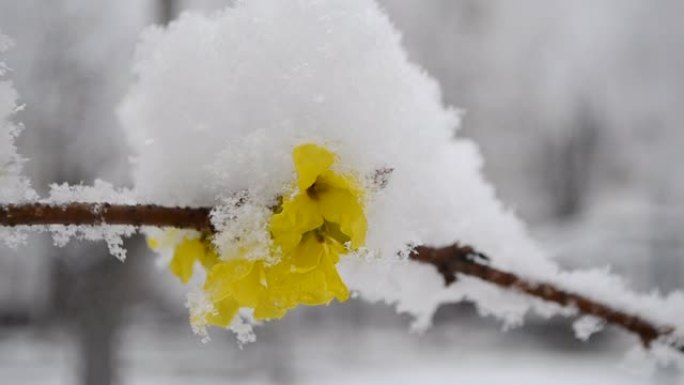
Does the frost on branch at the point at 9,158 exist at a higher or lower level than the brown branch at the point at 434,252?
higher

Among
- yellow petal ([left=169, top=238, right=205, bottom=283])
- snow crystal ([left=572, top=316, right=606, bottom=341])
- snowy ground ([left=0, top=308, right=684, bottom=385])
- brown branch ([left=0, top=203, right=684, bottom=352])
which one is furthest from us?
snowy ground ([left=0, top=308, right=684, bottom=385])

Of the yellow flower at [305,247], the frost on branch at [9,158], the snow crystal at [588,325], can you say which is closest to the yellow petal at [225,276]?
the yellow flower at [305,247]

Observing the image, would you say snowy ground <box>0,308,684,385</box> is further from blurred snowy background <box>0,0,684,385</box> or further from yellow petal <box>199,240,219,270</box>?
yellow petal <box>199,240,219,270</box>

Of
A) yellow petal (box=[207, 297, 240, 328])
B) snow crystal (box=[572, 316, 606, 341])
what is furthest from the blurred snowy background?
yellow petal (box=[207, 297, 240, 328])

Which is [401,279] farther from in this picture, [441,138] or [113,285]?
[113,285]

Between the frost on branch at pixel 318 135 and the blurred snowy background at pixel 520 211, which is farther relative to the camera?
the blurred snowy background at pixel 520 211

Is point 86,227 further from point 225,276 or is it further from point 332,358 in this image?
point 332,358

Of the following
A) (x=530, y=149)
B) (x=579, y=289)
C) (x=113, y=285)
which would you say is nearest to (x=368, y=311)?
(x=530, y=149)

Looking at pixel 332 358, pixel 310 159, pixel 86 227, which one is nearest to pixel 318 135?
→ pixel 310 159

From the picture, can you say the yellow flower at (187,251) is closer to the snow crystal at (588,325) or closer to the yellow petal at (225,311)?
the yellow petal at (225,311)
